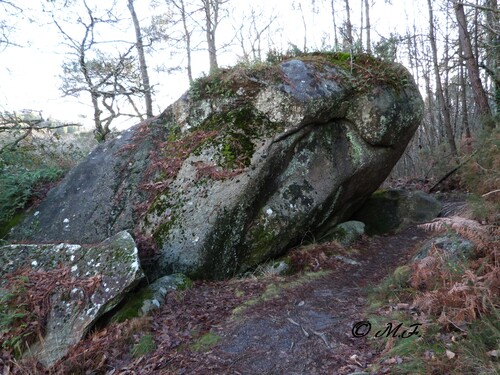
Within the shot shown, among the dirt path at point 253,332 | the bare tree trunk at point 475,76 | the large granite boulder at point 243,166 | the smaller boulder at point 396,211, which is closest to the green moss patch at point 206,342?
the dirt path at point 253,332

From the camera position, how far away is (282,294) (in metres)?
5.15

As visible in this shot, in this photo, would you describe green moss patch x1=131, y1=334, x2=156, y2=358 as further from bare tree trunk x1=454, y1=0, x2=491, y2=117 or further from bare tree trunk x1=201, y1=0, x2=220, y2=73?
bare tree trunk x1=201, y1=0, x2=220, y2=73

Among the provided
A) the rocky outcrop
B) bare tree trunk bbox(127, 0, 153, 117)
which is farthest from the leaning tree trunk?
the rocky outcrop

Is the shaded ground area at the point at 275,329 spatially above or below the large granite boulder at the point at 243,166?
below

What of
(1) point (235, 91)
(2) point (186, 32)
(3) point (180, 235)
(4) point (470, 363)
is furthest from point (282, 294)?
(2) point (186, 32)

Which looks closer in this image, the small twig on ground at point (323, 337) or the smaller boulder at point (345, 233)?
the small twig on ground at point (323, 337)

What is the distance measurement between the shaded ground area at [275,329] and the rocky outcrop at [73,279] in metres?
0.75

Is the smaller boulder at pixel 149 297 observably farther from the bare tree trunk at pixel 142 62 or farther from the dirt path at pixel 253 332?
the bare tree trunk at pixel 142 62

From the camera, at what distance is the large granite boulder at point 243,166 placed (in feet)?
20.6

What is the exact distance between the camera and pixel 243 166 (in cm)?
641

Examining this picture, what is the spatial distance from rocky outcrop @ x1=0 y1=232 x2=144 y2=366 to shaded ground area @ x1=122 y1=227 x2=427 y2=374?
75cm

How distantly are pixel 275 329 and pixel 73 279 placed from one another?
111 inches

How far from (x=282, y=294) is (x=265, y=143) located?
2.74 m

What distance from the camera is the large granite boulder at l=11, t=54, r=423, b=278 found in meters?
6.27
